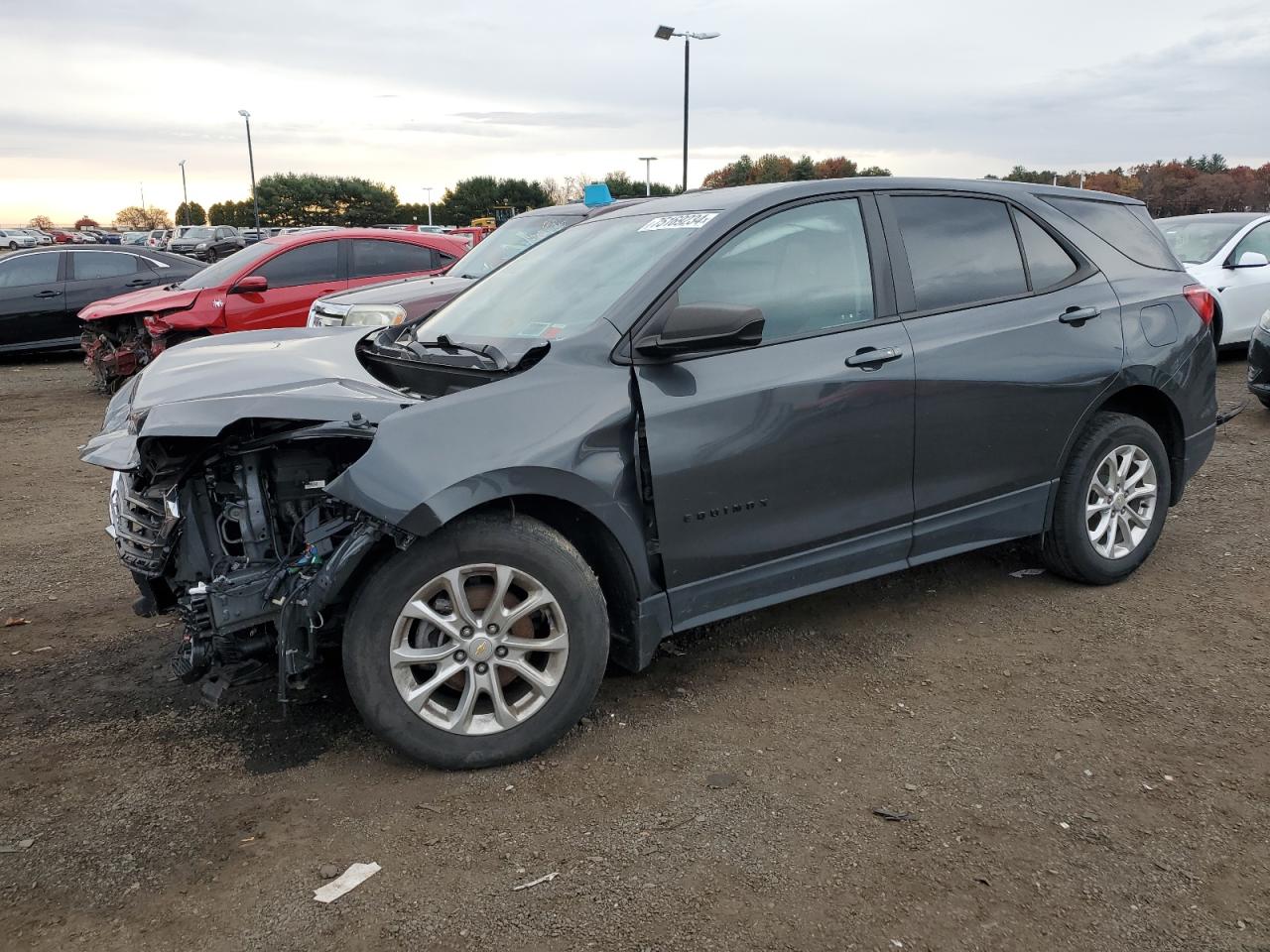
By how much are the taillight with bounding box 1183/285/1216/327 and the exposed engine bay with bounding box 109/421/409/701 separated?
12.7 feet

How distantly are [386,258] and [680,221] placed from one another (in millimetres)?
7916

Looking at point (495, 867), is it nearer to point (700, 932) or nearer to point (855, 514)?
point (700, 932)

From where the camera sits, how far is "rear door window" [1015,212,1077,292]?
4452 mm

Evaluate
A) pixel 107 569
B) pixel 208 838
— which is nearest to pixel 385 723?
pixel 208 838

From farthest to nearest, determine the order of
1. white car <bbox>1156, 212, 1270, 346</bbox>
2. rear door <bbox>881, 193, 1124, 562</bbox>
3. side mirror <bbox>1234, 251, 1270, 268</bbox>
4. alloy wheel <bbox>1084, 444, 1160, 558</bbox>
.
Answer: white car <bbox>1156, 212, 1270, 346</bbox> → side mirror <bbox>1234, 251, 1270, 268</bbox> → alloy wheel <bbox>1084, 444, 1160, 558</bbox> → rear door <bbox>881, 193, 1124, 562</bbox>

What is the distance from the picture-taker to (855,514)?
384 cm

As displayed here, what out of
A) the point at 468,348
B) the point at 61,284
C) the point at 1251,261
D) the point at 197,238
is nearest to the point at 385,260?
the point at 61,284

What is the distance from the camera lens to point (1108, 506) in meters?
4.66

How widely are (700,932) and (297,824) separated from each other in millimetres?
1267

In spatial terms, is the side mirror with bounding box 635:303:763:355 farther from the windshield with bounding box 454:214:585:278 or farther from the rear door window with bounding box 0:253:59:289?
the rear door window with bounding box 0:253:59:289

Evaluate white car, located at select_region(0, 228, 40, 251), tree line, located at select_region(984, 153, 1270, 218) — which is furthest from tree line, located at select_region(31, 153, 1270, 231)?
white car, located at select_region(0, 228, 40, 251)

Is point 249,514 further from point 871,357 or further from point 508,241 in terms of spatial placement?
point 508,241

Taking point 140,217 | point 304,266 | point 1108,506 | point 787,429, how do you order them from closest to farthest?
point 787,429 → point 1108,506 → point 304,266 → point 140,217

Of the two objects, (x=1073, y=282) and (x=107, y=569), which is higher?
(x=1073, y=282)
